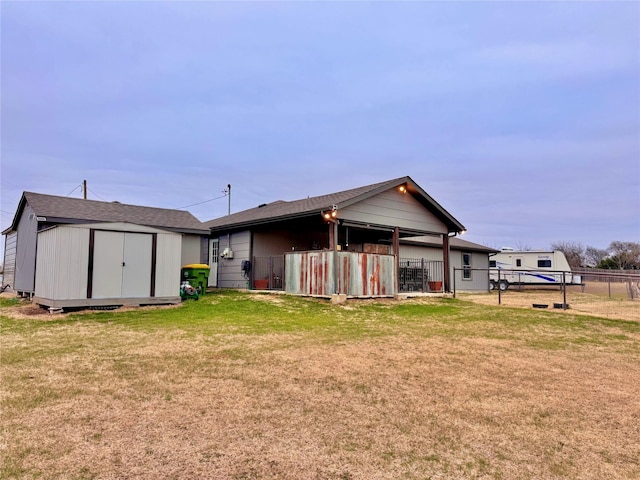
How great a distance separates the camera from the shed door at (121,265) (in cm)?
1023

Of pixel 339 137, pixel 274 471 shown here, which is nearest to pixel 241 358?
pixel 274 471

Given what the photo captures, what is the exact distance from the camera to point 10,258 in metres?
16.7

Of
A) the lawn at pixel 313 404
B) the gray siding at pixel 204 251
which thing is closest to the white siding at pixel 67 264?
the lawn at pixel 313 404

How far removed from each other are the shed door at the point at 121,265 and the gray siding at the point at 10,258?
7909 millimetres

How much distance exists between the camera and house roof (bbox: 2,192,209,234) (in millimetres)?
12713

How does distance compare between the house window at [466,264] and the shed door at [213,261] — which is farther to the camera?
the house window at [466,264]

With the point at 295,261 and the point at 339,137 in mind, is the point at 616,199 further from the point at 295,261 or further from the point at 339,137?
the point at 295,261

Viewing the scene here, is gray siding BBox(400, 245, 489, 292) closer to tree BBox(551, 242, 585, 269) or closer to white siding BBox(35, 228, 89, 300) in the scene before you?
white siding BBox(35, 228, 89, 300)

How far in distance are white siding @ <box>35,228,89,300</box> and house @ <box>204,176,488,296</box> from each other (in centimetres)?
595

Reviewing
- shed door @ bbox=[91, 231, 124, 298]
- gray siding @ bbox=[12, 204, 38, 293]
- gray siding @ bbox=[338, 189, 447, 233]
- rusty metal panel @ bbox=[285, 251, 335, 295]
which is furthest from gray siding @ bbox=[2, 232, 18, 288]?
gray siding @ bbox=[338, 189, 447, 233]

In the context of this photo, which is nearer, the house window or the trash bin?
the trash bin

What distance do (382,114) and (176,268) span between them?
21766mm

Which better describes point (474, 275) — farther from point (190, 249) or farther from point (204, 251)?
point (190, 249)

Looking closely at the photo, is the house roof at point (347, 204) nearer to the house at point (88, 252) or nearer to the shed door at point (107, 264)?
the house at point (88, 252)
